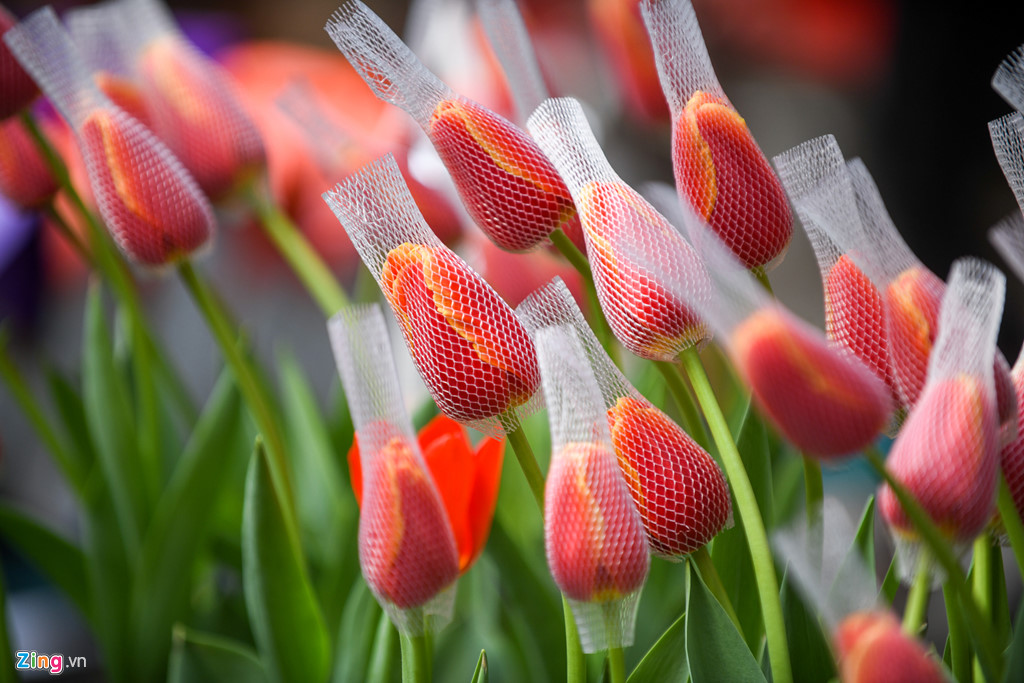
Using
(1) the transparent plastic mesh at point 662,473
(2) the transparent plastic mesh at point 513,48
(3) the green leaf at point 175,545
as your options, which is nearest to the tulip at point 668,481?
(1) the transparent plastic mesh at point 662,473

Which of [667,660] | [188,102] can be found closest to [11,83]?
[188,102]

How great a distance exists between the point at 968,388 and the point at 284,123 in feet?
1.81

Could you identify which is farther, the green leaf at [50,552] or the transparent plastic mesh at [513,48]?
the green leaf at [50,552]

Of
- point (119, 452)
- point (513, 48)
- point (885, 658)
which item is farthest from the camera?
point (119, 452)

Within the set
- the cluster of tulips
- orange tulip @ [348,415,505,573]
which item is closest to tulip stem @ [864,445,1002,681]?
the cluster of tulips

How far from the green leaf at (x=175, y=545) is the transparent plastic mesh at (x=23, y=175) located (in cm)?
11

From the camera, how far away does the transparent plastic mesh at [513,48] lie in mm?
245

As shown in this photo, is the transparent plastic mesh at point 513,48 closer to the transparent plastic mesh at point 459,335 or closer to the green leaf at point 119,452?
the transparent plastic mesh at point 459,335

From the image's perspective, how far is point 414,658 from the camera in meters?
0.20

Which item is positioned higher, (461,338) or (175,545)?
(461,338)

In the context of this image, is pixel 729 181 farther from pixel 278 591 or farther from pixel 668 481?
pixel 278 591

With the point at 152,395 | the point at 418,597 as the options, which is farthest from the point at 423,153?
the point at 418,597

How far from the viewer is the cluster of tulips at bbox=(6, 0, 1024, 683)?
0.15m

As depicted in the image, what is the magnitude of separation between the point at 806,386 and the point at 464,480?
11cm
